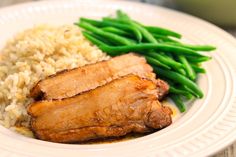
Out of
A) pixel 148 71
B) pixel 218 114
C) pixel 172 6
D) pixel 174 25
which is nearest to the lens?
pixel 218 114

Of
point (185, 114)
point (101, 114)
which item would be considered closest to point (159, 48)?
point (185, 114)

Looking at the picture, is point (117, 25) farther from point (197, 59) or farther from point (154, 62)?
point (197, 59)

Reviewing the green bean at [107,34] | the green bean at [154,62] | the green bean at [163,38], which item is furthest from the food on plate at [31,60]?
the green bean at [163,38]

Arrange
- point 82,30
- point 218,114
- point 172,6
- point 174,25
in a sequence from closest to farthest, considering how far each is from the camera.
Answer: point 218,114 < point 82,30 < point 174,25 < point 172,6

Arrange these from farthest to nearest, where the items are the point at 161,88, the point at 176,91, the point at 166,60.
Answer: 1. the point at 166,60
2. the point at 176,91
3. the point at 161,88

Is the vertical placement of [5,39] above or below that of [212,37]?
below

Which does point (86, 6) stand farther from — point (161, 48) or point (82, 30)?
point (161, 48)

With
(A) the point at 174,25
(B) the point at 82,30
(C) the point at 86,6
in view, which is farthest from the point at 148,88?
(C) the point at 86,6
